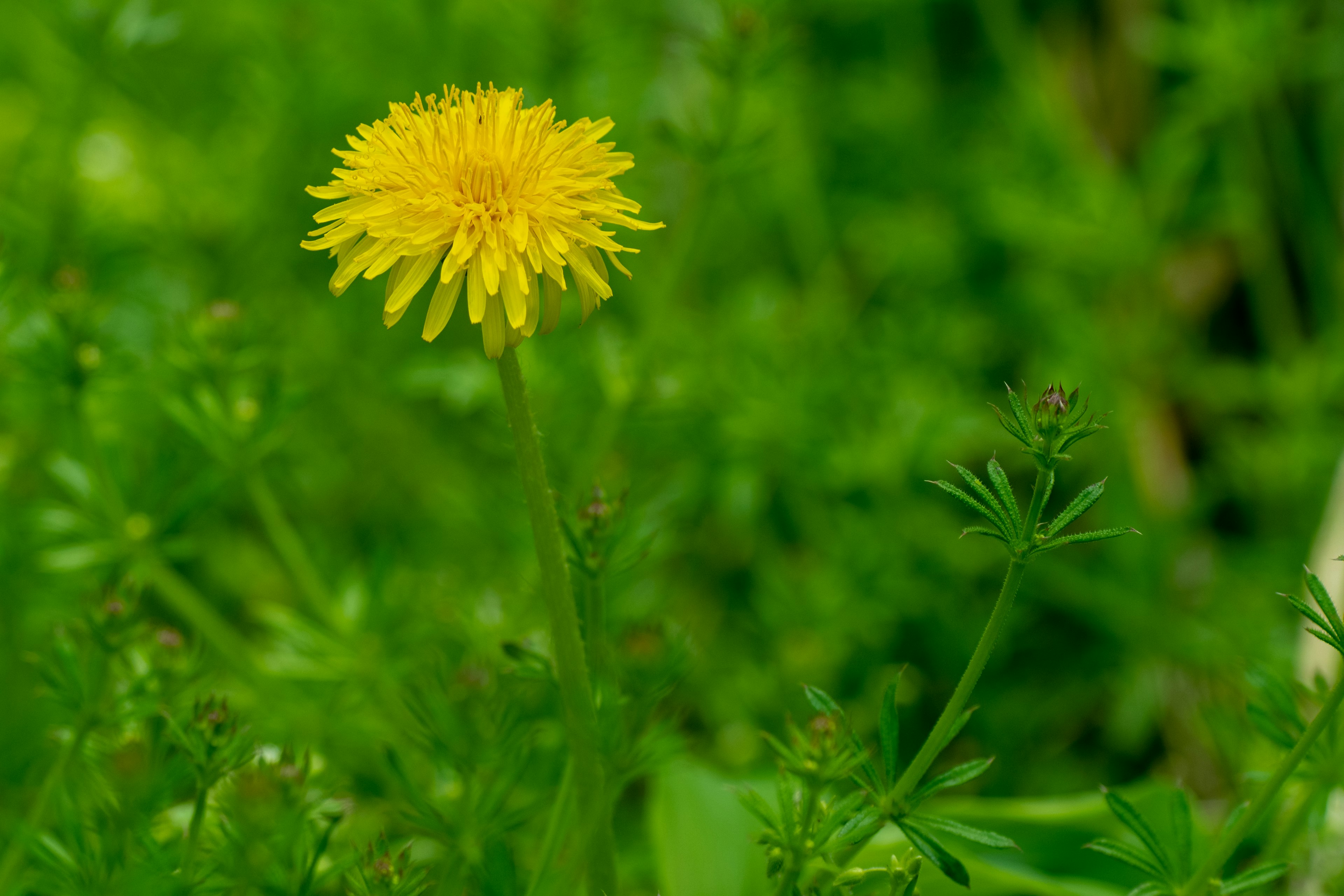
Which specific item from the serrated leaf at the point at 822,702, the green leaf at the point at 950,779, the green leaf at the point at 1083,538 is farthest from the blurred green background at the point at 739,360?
the green leaf at the point at 1083,538

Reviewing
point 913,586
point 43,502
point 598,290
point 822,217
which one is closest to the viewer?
point 598,290

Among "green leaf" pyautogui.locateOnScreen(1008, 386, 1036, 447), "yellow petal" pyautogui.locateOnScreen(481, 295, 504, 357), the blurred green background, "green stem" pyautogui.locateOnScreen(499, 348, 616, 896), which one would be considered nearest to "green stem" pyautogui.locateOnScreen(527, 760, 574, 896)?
"green stem" pyautogui.locateOnScreen(499, 348, 616, 896)

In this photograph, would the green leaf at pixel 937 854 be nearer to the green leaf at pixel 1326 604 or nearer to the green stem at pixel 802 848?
the green stem at pixel 802 848

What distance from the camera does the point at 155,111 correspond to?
2801 mm

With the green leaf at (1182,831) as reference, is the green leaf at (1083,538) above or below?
above

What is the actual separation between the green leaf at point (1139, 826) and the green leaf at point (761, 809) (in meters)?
0.32

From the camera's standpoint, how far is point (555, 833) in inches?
44.5

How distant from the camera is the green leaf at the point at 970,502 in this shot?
932mm

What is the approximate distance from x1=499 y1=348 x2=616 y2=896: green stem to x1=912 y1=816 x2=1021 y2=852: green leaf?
317 mm

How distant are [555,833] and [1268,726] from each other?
2.61 feet

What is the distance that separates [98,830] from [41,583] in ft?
3.22

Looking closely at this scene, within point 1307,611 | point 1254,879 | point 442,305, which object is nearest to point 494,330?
point 442,305

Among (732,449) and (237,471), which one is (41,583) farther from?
(732,449)

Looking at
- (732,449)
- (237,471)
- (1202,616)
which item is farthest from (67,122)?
(1202,616)
